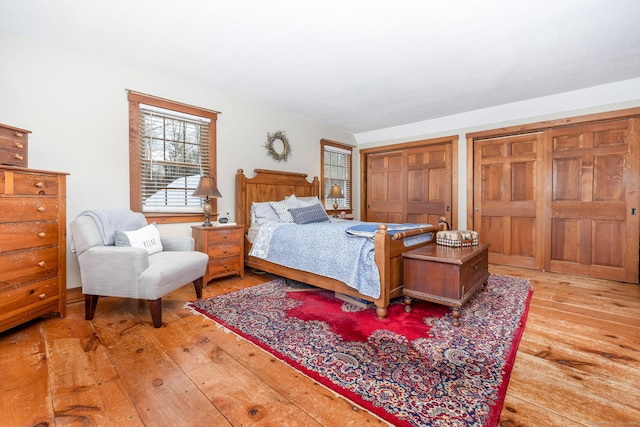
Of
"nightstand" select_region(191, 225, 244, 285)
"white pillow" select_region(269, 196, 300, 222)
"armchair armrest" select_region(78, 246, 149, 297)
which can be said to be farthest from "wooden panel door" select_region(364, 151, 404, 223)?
"armchair armrest" select_region(78, 246, 149, 297)

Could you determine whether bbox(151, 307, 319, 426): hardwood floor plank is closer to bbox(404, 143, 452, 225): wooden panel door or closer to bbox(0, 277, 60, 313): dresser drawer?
bbox(0, 277, 60, 313): dresser drawer

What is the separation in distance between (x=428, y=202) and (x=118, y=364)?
4.80 meters

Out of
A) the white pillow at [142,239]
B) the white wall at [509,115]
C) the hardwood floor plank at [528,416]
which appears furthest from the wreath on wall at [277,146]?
the hardwood floor plank at [528,416]

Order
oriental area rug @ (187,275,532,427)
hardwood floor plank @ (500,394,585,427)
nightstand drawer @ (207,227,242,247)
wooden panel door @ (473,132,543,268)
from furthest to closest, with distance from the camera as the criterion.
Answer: wooden panel door @ (473,132,543,268)
nightstand drawer @ (207,227,242,247)
oriental area rug @ (187,275,532,427)
hardwood floor plank @ (500,394,585,427)

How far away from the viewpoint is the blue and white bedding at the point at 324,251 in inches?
100

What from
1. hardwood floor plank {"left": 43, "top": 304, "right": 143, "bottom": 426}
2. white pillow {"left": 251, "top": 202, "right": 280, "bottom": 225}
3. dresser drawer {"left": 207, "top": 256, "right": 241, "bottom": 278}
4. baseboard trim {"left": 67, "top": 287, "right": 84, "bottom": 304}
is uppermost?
white pillow {"left": 251, "top": 202, "right": 280, "bottom": 225}

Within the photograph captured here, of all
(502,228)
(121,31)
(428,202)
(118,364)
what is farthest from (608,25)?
(118,364)

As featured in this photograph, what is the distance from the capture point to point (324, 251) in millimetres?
2889

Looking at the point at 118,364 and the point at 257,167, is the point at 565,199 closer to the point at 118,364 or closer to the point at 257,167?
the point at 257,167

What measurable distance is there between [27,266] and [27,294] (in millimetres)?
204

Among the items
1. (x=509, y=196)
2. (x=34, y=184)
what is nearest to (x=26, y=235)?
(x=34, y=184)

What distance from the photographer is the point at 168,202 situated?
11.5 feet

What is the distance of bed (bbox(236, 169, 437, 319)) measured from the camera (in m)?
2.45

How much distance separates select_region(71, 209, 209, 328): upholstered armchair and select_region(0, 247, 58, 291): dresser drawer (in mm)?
178
